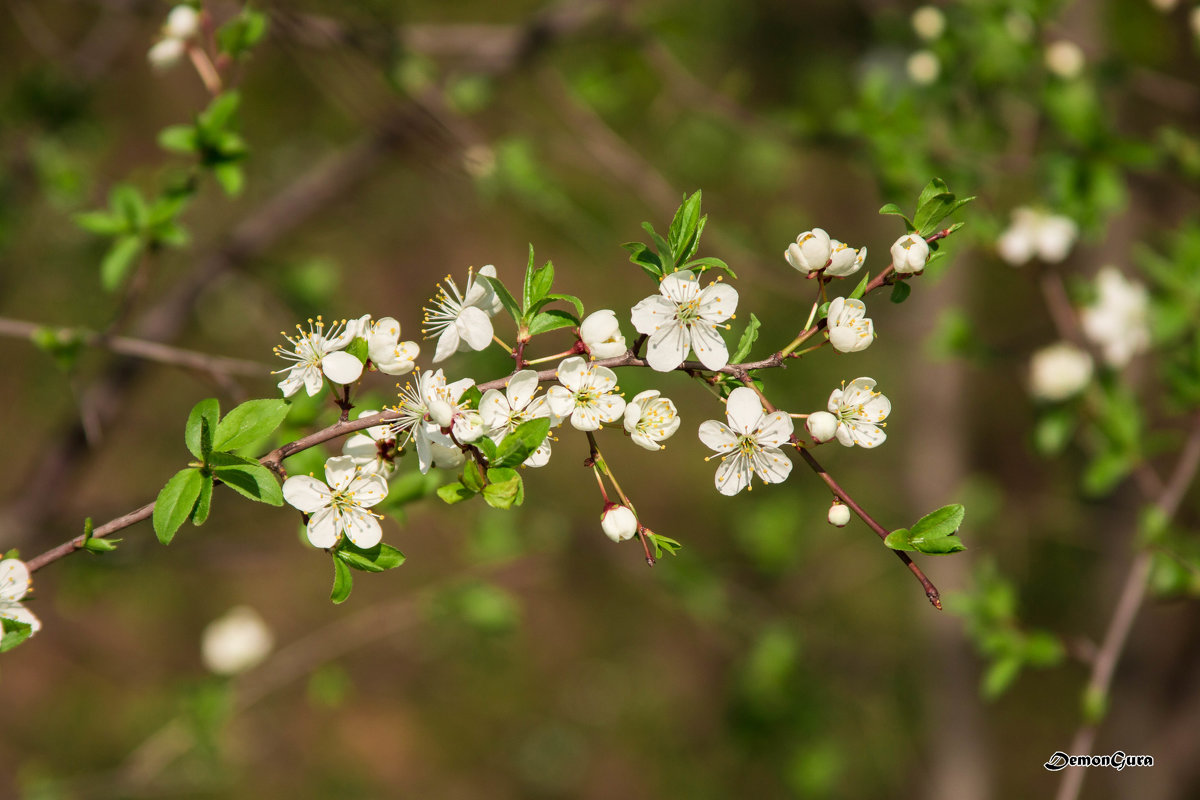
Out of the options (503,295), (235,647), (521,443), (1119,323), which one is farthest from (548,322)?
(235,647)

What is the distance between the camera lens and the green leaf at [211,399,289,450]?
1107 mm

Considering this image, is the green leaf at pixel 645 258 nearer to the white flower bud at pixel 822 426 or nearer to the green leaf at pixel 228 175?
the white flower bud at pixel 822 426

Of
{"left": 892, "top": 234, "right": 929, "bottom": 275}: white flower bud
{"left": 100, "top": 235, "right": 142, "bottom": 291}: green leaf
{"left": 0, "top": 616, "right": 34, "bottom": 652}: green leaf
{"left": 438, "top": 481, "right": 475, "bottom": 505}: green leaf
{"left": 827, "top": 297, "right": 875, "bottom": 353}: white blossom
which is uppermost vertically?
{"left": 892, "top": 234, "right": 929, "bottom": 275}: white flower bud

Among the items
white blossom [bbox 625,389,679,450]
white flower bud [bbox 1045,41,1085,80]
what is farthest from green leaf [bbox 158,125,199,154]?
white flower bud [bbox 1045,41,1085,80]

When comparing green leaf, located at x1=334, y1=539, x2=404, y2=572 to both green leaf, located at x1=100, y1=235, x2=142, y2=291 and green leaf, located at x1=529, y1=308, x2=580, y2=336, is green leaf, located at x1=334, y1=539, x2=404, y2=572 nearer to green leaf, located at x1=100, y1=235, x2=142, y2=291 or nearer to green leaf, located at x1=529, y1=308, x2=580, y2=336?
green leaf, located at x1=529, y1=308, x2=580, y2=336

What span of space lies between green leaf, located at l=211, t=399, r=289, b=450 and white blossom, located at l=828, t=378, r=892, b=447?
0.77m

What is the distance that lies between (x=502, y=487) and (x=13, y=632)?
69cm

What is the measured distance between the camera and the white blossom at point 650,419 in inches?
45.6

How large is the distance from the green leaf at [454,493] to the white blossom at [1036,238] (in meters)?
1.60

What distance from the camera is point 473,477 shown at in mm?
1062

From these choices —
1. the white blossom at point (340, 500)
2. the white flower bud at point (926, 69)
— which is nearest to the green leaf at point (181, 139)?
the white blossom at point (340, 500)

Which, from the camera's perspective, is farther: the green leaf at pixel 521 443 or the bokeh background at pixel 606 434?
the bokeh background at pixel 606 434

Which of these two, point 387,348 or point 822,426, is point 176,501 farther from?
point 822,426

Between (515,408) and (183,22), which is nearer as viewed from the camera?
(515,408)
